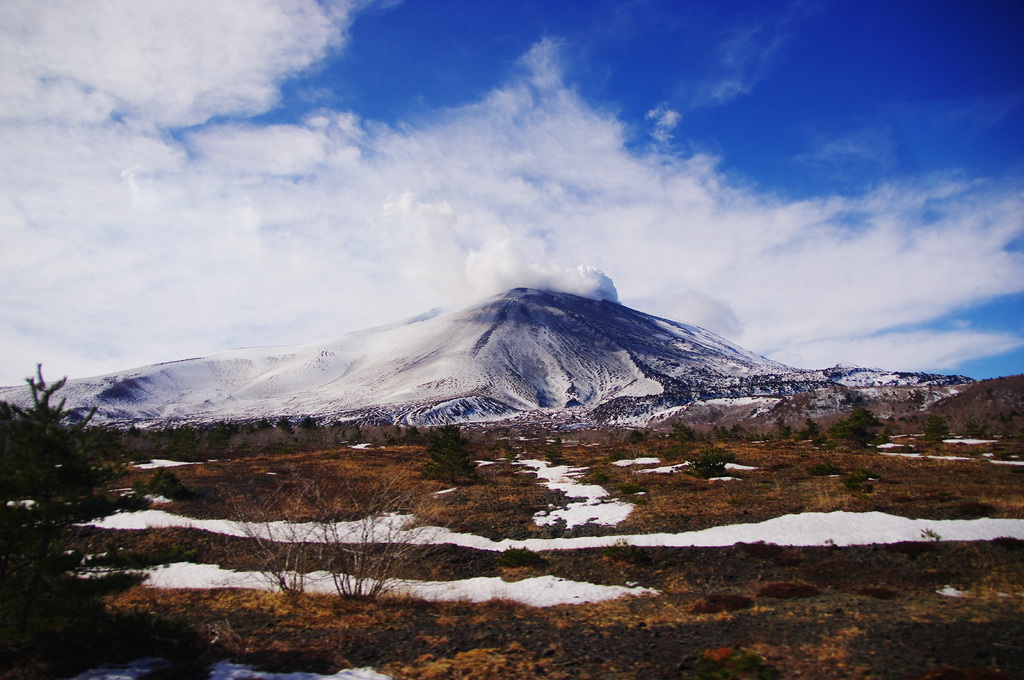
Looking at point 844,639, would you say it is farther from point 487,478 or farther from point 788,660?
point 487,478

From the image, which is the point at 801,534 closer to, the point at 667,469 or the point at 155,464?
the point at 667,469

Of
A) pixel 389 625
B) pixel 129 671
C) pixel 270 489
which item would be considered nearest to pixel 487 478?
pixel 270 489

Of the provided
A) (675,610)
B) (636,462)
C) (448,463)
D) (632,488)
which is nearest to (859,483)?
(632,488)

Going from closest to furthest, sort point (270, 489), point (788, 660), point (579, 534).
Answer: point (788, 660) < point (579, 534) < point (270, 489)

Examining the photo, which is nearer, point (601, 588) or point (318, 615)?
point (318, 615)

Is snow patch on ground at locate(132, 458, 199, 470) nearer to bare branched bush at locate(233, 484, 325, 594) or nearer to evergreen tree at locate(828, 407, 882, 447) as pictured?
bare branched bush at locate(233, 484, 325, 594)

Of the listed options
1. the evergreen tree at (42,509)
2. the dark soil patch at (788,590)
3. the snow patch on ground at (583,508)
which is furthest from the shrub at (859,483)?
the evergreen tree at (42,509)

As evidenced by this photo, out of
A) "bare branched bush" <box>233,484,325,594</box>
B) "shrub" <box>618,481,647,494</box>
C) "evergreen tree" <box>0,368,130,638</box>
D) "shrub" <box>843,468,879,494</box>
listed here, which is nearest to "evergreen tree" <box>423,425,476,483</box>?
"bare branched bush" <box>233,484,325,594</box>
